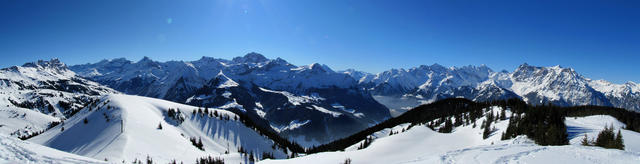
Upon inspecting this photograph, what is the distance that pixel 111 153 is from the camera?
182 feet

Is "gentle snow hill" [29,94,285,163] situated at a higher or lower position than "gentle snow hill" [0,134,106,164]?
lower

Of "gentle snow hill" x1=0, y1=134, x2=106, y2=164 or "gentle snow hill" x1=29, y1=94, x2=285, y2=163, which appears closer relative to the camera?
"gentle snow hill" x1=0, y1=134, x2=106, y2=164

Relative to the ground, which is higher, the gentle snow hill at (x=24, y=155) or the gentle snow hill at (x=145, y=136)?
the gentle snow hill at (x=24, y=155)

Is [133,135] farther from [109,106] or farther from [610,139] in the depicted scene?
[610,139]

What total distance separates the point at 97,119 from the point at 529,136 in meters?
112

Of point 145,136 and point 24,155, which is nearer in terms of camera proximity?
point 24,155

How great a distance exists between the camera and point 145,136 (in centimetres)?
7206

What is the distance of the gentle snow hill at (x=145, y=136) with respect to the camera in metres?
61.2

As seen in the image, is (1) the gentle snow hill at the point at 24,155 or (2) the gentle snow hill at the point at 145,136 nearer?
(1) the gentle snow hill at the point at 24,155

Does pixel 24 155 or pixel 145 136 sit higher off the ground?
pixel 24 155

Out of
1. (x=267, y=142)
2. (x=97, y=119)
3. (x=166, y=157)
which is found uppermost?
(x=97, y=119)

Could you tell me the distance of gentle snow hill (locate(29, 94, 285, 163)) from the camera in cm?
6116

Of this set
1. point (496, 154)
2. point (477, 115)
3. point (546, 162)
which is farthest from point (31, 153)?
point (477, 115)

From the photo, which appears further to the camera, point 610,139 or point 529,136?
point 529,136
